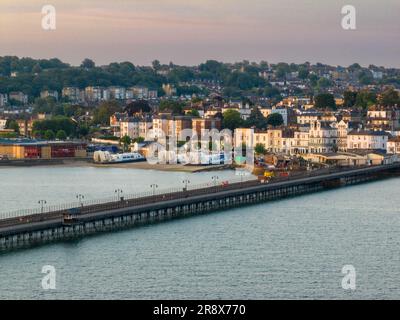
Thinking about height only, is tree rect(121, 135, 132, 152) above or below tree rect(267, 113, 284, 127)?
below

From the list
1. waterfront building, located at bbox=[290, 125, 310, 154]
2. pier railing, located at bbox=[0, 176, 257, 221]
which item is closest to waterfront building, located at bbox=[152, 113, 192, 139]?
waterfront building, located at bbox=[290, 125, 310, 154]

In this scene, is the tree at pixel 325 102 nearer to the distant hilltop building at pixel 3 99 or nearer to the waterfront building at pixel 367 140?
the waterfront building at pixel 367 140

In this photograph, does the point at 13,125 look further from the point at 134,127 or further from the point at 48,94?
the point at 48,94

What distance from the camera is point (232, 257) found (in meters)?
19.0

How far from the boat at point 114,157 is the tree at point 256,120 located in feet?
27.7

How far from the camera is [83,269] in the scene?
59.1 ft

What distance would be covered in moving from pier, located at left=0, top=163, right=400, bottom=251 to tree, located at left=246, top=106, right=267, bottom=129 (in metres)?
15.1

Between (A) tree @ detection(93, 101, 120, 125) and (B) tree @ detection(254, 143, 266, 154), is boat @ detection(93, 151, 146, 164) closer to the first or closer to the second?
(B) tree @ detection(254, 143, 266, 154)

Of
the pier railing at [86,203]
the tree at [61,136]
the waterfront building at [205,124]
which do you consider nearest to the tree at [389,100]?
the waterfront building at [205,124]

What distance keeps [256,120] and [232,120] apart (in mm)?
1826

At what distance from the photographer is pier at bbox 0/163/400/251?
2084cm

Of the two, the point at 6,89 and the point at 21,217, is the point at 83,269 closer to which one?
the point at 21,217

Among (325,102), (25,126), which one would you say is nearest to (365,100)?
(325,102)

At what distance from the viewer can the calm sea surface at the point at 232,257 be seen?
53.7 feet
